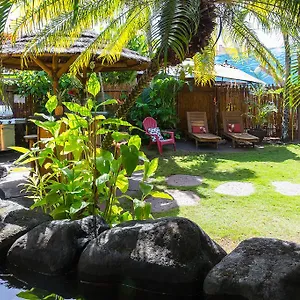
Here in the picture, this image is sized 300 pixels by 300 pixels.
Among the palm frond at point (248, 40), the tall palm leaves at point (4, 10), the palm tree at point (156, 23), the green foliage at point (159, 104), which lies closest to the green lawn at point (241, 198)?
the palm tree at point (156, 23)

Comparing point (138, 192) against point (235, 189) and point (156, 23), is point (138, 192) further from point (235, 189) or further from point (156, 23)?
point (156, 23)

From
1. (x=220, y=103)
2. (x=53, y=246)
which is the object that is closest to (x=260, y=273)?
(x=53, y=246)

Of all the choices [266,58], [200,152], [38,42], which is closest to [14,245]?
[38,42]

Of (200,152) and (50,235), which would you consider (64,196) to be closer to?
(50,235)

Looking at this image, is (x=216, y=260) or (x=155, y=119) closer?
(x=216, y=260)

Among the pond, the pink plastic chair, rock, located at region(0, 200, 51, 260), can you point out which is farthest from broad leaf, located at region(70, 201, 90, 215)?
the pink plastic chair

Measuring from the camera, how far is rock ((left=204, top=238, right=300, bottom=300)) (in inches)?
101

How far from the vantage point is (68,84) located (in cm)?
1215

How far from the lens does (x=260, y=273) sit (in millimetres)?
2684

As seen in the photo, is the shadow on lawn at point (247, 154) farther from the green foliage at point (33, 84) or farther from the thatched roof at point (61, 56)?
the green foliage at point (33, 84)

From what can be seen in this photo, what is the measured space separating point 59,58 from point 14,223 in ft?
17.9

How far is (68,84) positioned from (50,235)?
9.20 meters

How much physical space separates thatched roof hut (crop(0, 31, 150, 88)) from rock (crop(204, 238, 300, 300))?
5401 millimetres

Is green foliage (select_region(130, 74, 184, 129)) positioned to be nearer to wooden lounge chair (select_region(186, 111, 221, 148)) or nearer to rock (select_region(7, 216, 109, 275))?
wooden lounge chair (select_region(186, 111, 221, 148))
